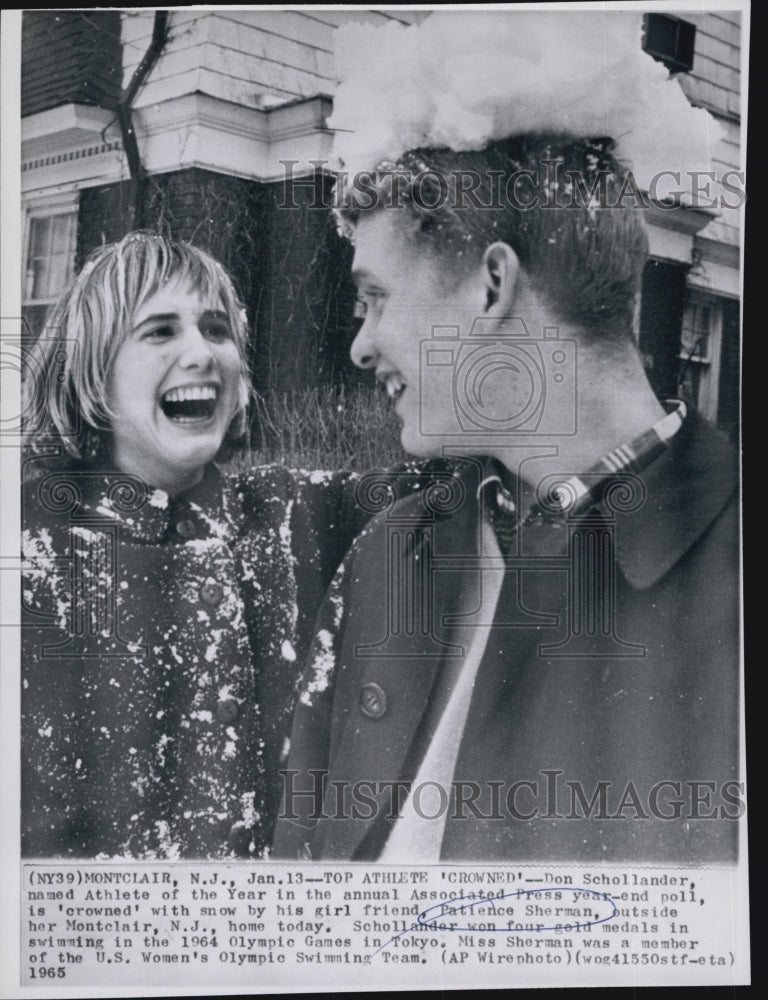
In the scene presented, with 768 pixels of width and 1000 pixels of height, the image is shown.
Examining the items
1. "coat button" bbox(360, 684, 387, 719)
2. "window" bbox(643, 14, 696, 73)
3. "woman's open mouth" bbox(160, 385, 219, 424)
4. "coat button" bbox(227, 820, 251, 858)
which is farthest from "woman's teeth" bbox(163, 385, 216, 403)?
"window" bbox(643, 14, 696, 73)

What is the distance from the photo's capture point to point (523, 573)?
9.96 ft

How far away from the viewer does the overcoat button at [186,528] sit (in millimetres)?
3086

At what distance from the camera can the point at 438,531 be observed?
3.05m

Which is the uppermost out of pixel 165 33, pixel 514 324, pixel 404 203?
pixel 165 33

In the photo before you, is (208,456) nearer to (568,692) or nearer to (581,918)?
(568,692)

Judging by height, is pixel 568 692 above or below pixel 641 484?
below

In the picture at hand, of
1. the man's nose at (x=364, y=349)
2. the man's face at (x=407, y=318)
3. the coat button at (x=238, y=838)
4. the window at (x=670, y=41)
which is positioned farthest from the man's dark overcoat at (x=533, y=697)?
the window at (x=670, y=41)

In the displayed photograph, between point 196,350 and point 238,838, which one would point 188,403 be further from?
point 238,838

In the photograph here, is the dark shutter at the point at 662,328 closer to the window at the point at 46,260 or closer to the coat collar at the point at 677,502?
the coat collar at the point at 677,502

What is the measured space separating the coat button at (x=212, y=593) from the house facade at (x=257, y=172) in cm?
65

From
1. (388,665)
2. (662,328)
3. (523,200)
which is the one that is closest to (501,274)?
(523,200)

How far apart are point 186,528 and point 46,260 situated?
0.97m

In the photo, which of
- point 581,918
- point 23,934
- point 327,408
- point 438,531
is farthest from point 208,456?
point 581,918

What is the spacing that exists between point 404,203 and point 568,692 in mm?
1618
